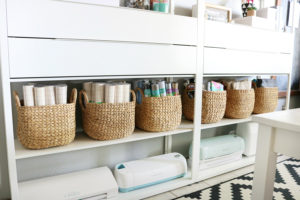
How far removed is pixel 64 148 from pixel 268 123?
0.93 metres

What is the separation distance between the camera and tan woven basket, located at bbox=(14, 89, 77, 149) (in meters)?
1.12

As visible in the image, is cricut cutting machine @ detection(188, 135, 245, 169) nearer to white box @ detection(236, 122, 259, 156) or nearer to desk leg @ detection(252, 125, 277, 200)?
white box @ detection(236, 122, 259, 156)

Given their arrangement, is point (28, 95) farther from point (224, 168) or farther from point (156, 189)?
point (224, 168)

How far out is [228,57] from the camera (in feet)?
5.53

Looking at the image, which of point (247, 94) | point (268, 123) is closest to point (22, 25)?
point (268, 123)

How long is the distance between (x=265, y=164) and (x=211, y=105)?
35.0 inches

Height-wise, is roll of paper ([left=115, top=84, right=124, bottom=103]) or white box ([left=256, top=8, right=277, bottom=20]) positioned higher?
white box ([left=256, top=8, right=277, bottom=20])

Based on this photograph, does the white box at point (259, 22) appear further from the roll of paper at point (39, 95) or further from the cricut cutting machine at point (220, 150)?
the roll of paper at point (39, 95)

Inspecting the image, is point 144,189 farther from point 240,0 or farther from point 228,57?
point 240,0

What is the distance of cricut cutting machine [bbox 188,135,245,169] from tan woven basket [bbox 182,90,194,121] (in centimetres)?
23

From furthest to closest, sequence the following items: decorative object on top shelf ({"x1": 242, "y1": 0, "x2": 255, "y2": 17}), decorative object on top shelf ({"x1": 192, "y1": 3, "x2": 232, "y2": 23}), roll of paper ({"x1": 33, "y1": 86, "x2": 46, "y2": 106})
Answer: decorative object on top shelf ({"x1": 242, "y1": 0, "x2": 255, "y2": 17}), decorative object on top shelf ({"x1": 192, "y1": 3, "x2": 232, "y2": 23}), roll of paper ({"x1": 33, "y1": 86, "x2": 46, "y2": 106})

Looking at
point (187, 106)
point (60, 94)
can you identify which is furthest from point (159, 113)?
point (60, 94)

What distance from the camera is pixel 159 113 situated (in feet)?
4.76

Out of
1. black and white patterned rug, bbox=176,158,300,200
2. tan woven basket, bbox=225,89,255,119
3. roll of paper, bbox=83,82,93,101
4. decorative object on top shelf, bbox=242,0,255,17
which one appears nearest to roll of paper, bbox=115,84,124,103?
roll of paper, bbox=83,82,93,101
